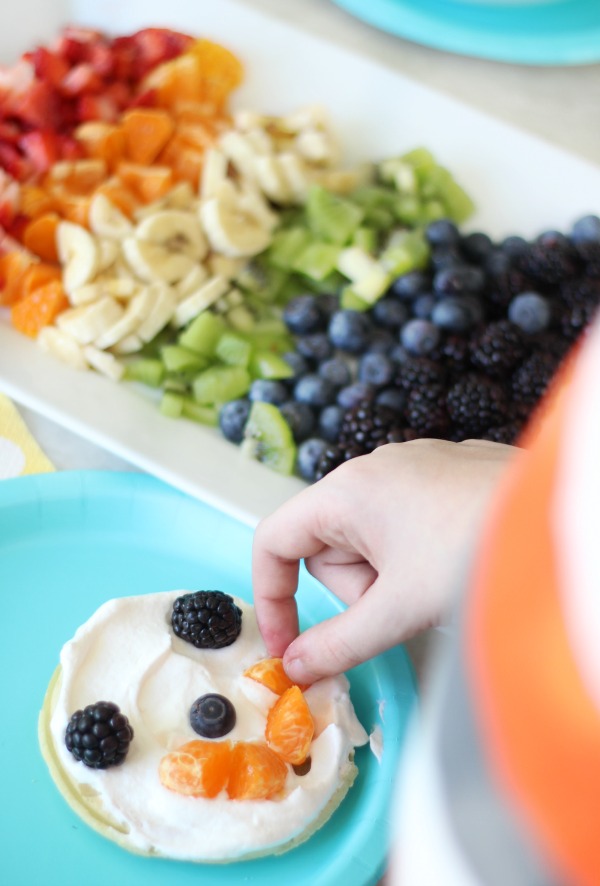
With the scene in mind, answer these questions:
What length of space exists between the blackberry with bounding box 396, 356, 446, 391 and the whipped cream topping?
0.55 meters

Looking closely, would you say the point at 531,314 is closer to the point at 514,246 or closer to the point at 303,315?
the point at 514,246

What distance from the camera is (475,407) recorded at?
5.00ft

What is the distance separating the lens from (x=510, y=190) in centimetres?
192

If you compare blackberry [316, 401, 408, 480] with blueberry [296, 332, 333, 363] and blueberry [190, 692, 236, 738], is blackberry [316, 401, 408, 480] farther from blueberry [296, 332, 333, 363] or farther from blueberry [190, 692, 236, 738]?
blueberry [190, 692, 236, 738]

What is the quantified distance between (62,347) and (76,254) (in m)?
0.24

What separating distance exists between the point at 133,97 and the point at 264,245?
0.50m

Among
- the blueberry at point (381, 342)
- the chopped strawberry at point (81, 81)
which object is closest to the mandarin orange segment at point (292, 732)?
the blueberry at point (381, 342)

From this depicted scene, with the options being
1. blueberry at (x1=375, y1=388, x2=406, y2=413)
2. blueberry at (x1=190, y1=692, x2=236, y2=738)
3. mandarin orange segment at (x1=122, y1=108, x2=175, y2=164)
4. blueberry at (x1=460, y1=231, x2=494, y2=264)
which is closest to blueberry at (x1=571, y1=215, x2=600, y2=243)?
blueberry at (x1=460, y1=231, x2=494, y2=264)

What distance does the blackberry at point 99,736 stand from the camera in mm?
1012

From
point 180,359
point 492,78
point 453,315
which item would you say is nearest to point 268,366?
point 180,359

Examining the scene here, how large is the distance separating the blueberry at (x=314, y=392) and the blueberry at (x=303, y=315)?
5.3 inches

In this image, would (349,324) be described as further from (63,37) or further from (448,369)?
(63,37)

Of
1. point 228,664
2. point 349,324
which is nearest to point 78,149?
point 349,324

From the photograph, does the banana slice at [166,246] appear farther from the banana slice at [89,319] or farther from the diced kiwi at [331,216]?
the diced kiwi at [331,216]
